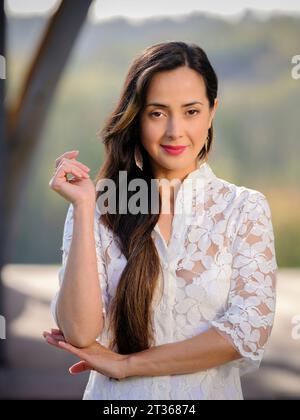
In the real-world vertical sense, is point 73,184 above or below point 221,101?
below

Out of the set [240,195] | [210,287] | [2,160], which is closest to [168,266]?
[210,287]

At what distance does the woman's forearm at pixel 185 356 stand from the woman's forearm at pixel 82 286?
108mm

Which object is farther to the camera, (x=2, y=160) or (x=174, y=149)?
(x=2, y=160)

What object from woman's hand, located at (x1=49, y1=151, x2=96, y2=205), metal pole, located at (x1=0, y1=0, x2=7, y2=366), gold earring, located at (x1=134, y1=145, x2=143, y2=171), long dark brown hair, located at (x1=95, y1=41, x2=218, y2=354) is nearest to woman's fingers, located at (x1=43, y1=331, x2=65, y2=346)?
long dark brown hair, located at (x1=95, y1=41, x2=218, y2=354)

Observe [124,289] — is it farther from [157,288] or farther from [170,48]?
[170,48]

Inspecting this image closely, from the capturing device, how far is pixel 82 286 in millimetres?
1562

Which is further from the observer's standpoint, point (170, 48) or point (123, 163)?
point (123, 163)

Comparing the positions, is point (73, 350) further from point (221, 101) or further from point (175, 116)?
point (221, 101)

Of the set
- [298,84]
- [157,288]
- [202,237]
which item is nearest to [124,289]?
[157,288]

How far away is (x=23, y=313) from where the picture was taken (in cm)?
702

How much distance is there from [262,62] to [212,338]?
996 cm

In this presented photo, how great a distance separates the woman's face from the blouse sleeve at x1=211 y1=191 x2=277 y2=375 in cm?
17

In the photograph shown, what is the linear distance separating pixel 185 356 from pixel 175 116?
1.58ft

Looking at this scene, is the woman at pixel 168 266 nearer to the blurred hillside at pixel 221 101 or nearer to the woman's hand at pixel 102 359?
the woman's hand at pixel 102 359
